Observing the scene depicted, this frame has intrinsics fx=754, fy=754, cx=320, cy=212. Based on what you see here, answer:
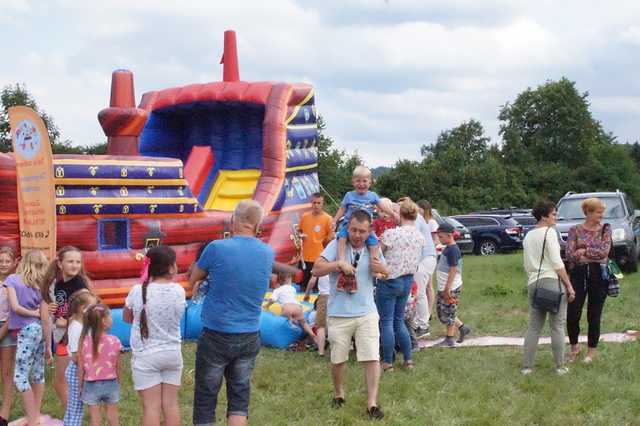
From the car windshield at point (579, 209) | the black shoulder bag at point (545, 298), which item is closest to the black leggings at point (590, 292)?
the black shoulder bag at point (545, 298)

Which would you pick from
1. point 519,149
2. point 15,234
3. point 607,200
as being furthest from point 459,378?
point 519,149

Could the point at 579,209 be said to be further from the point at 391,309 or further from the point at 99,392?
the point at 99,392

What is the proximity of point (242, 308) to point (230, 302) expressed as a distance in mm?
81

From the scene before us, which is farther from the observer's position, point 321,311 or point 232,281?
point 321,311

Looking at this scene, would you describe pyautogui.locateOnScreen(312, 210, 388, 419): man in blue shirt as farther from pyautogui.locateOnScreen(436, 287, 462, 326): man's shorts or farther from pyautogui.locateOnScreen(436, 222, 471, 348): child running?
pyautogui.locateOnScreen(436, 287, 462, 326): man's shorts

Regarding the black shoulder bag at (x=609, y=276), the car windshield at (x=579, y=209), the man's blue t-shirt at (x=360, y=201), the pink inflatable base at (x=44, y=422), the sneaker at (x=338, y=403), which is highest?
the man's blue t-shirt at (x=360, y=201)

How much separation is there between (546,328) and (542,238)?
2673 millimetres

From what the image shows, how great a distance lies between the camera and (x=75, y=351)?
4.73 metres

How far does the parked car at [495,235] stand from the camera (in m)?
22.4

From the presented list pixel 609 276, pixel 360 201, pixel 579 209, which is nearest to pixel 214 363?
pixel 360 201

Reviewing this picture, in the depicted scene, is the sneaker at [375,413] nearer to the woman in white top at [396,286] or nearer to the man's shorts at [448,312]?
the woman in white top at [396,286]

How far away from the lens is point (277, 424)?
5.38 metres

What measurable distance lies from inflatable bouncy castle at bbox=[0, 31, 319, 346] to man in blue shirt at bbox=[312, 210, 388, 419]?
10.4 ft

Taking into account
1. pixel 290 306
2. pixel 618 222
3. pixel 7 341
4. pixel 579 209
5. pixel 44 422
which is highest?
pixel 579 209
